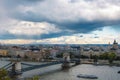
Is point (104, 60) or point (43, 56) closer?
point (104, 60)

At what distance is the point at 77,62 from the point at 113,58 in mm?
6544

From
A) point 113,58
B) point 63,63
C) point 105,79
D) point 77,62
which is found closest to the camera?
point 105,79

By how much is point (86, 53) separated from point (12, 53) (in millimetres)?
12723

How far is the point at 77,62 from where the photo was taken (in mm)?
40312

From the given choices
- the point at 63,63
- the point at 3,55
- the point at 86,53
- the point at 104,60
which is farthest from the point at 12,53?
the point at 63,63

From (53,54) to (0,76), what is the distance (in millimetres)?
51330

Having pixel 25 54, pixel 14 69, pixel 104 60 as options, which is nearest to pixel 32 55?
pixel 25 54

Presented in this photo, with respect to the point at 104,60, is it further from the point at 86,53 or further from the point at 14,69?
the point at 14,69

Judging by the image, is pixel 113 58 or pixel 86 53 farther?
pixel 86 53

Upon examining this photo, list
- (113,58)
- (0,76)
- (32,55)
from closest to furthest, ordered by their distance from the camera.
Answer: (0,76)
(113,58)
(32,55)

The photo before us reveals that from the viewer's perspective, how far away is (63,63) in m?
35.7

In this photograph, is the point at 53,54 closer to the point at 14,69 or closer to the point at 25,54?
the point at 25,54

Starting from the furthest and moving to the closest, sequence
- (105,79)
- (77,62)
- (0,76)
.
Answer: (77,62)
(105,79)
(0,76)

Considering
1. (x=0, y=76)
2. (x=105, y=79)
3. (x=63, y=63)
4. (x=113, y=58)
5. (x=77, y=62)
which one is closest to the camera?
(x=0, y=76)
